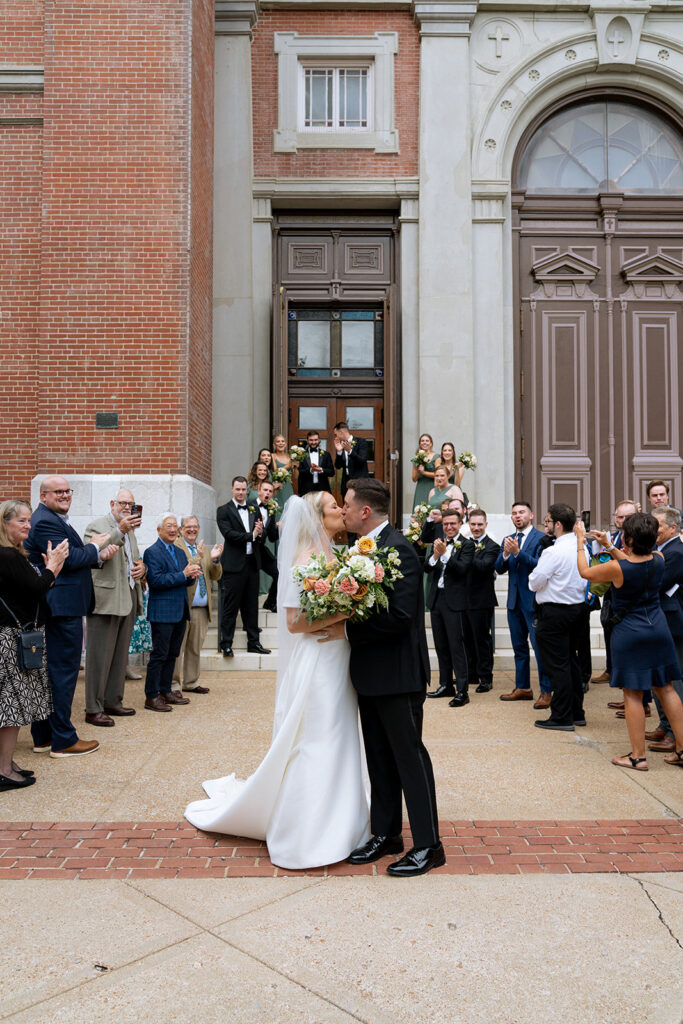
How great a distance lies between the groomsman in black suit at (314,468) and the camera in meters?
12.9

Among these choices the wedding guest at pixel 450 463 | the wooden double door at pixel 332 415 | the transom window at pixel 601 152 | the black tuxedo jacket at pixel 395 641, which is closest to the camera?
the black tuxedo jacket at pixel 395 641

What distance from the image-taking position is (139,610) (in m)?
9.43

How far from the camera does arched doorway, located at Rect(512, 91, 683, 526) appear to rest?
1592 cm

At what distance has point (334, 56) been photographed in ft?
51.8

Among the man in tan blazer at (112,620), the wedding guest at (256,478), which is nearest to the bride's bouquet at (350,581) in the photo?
the man in tan blazer at (112,620)

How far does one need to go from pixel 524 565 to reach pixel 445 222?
332 inches

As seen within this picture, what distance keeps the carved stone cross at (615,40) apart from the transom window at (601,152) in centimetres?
86

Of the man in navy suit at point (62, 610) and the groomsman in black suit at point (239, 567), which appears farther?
the groomsman in black suit at point (239, 567)

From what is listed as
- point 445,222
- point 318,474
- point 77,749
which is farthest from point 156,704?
point 445,222

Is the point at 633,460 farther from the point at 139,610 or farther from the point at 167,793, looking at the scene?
the point at 167,793

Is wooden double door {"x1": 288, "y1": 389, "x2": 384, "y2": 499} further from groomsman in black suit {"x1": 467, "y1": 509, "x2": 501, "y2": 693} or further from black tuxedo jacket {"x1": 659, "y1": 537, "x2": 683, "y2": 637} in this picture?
black tuxedo jacket {"x1": 659, "y1": 537, "x2": 683, "y2": 637}

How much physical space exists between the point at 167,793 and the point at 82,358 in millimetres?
7913

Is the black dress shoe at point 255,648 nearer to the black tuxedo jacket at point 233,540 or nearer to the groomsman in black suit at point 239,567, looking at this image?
the groomsman in black suit at point 239,567

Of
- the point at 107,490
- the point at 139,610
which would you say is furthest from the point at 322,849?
the point at 107,490
